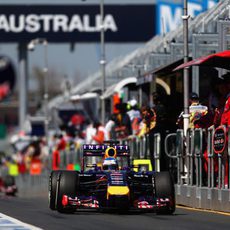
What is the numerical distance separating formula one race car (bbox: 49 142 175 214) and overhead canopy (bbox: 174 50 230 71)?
2402mm

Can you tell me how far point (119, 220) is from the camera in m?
17.7

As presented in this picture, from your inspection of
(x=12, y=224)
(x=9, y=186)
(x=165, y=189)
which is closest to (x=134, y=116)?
(x=165, y=189)

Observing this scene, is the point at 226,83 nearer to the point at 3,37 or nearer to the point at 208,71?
the point at 208,71

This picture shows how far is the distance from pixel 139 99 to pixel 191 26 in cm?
386

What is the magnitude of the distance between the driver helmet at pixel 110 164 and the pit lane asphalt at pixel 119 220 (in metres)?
0.74

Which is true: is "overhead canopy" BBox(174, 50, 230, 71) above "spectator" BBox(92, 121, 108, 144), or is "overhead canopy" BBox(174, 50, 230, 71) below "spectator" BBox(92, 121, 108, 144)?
above

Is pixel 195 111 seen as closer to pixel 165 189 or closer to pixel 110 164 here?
pixel 110 164

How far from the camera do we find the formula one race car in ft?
61.6

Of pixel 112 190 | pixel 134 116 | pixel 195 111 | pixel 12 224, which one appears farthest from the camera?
pixel 134 116

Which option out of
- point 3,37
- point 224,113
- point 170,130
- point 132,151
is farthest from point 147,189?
point 3,37

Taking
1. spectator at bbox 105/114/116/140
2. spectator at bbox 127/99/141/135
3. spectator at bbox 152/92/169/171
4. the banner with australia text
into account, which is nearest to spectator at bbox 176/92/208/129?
spectator at bbox 152/92/169/171

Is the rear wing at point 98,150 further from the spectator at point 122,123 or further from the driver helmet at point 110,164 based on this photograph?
the spectator at point 122,123

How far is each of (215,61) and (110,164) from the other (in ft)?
9.01

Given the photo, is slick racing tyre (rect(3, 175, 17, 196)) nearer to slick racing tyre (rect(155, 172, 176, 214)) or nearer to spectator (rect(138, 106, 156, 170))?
spectator (rect(138, 106, 156, 170))
